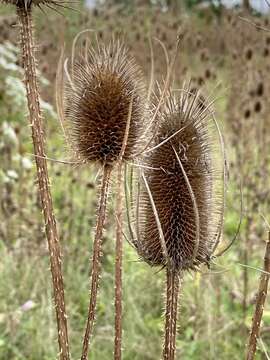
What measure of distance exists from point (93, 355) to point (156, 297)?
763mm

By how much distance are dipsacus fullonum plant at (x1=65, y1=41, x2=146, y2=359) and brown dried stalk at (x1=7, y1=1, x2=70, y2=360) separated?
0.55 ft

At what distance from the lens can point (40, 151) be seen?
1.59 meters

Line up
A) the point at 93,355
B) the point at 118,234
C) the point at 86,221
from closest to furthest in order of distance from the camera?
the point at 118,234 → the point at 93,355 → the point at 86,221

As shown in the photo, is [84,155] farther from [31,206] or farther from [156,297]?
[31,206]

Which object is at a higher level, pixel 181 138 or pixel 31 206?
pixel 181 138

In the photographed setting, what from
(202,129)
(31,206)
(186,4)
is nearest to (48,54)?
(31,206)

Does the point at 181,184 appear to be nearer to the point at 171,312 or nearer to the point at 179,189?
the point at 179,189

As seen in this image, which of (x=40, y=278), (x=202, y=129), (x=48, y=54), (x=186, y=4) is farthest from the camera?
(x=186, y=4)

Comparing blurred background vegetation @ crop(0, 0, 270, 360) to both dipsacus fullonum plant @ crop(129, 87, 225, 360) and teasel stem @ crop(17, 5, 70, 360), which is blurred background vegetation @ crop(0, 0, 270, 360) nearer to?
dipsacus fullonum plant @ crop(129, 87, 225, 360)

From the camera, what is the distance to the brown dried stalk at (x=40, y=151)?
1.55m

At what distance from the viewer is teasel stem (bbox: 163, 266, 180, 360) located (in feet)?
5.80

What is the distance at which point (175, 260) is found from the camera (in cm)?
181

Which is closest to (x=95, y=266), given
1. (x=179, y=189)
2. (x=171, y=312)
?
(x=171, y=312)

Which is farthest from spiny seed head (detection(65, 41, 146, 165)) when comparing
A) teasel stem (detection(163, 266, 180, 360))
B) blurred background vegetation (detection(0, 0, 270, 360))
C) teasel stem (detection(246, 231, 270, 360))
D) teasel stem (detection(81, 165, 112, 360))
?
blurred background vegetation (detection(0, 0, 270, 360))
